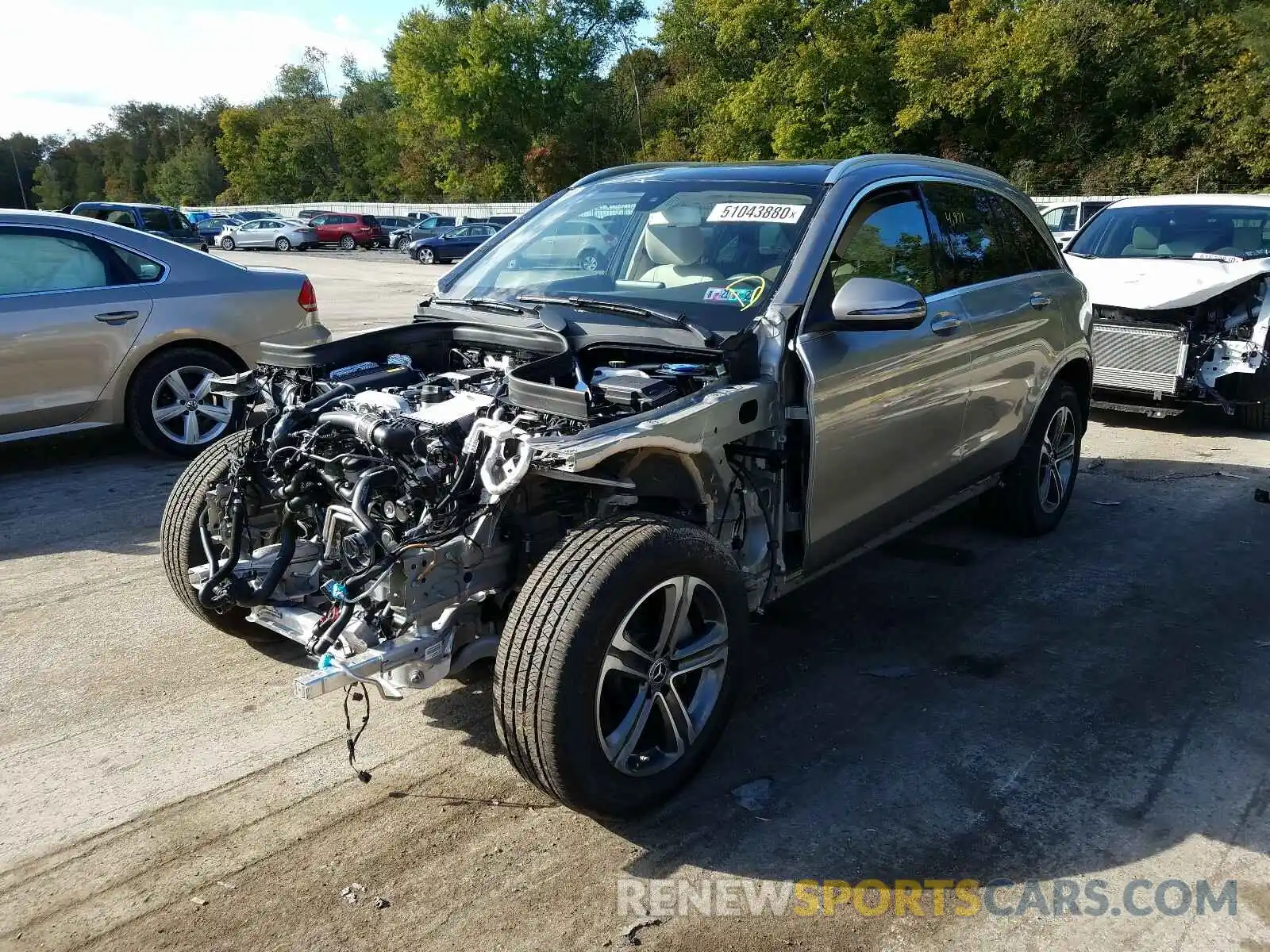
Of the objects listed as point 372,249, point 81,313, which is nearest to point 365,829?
point 81,313

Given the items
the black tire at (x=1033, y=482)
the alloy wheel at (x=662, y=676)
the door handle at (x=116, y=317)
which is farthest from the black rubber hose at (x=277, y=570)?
the door handle at (x=116, y=317)

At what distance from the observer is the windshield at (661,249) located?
389 cm

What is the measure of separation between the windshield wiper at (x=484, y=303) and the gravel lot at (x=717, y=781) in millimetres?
1518

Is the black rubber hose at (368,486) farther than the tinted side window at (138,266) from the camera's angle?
No

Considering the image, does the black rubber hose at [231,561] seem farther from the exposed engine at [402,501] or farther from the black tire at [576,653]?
the black tire at [576,653]

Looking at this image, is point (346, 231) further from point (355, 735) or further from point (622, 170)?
point (355, 735)

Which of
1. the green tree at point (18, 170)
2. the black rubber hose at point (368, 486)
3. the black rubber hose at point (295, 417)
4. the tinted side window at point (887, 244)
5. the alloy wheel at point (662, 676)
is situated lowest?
the alloy wheel at point (662, 676)

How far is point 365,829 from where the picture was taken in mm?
3098

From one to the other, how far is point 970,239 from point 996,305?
0.34 m

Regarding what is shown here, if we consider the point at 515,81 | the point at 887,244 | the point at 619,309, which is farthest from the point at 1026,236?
the point at 515,81

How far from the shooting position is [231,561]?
360 cm

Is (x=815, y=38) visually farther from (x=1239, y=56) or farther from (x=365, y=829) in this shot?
(x=365, y=829)

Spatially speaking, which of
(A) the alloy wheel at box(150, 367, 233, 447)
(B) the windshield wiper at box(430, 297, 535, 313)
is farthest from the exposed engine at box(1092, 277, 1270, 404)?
(A) the alloy wheel at box(150, 367, 233, 447)

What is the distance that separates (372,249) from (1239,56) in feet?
105
